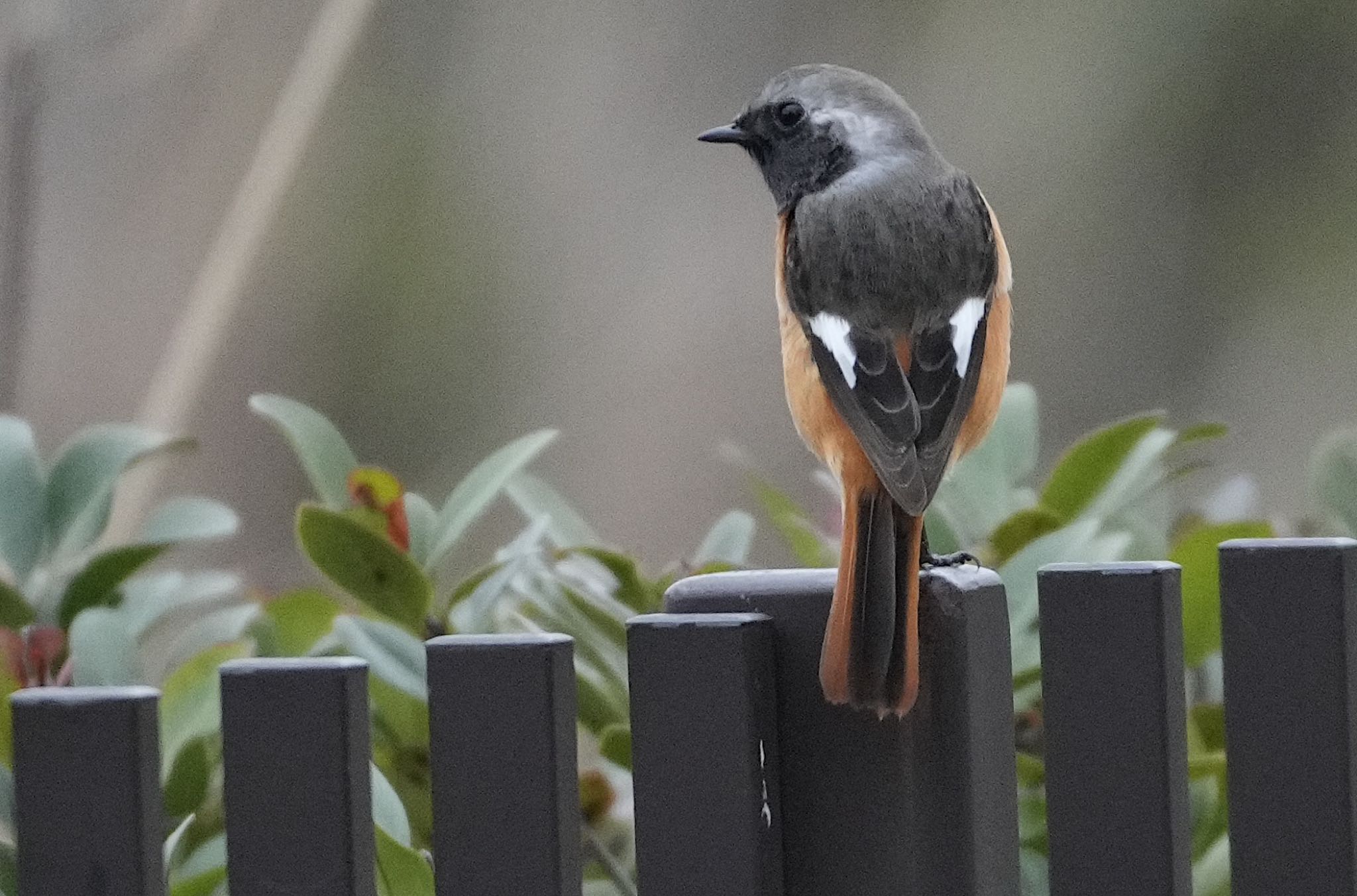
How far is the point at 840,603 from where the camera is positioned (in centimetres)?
153

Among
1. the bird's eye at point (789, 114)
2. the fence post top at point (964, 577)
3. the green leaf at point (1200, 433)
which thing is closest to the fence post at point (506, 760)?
the fence post top at point (964, 577)

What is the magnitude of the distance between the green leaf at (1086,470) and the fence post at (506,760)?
3.36 ft

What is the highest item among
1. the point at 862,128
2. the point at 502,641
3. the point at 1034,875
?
the point at 862,128

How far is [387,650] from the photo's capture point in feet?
6.33

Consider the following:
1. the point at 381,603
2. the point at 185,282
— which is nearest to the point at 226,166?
the point at 185,282

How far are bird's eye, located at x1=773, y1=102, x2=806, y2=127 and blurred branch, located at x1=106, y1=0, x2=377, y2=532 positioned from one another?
9.65 ft

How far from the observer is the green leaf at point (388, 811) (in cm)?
171

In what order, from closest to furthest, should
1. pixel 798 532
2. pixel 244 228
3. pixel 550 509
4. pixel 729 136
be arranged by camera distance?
pixel 798 532, pixel 550 509, pixel 729 136, pixel 244 228

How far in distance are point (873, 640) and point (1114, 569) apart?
0.68ft

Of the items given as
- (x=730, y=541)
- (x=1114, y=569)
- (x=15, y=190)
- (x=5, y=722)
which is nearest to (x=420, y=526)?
(x=730, y=541)

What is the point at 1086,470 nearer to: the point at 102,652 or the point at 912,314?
the point at 912,314

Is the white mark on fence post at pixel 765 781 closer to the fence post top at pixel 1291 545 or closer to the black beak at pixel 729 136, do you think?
the fence post top at pixel 1291 545

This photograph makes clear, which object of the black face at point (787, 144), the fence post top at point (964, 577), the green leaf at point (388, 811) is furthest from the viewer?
the black face at point (787, 144)

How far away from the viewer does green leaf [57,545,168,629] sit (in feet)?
7.41
